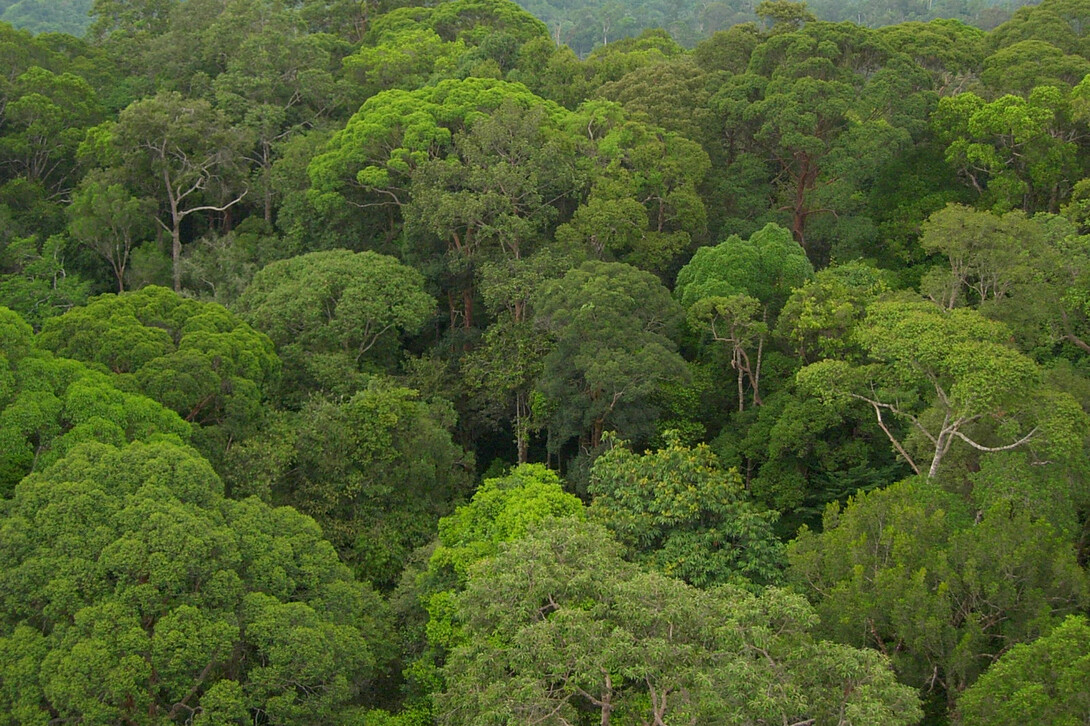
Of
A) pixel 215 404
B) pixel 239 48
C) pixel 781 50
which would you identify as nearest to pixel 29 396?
pixel 215 404

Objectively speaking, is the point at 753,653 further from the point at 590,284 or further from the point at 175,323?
the point at 175,323

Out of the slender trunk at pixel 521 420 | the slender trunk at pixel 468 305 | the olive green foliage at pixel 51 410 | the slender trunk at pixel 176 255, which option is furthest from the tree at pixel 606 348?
the slender trunk at pixel 176 255

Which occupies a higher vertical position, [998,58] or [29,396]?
[998,58]

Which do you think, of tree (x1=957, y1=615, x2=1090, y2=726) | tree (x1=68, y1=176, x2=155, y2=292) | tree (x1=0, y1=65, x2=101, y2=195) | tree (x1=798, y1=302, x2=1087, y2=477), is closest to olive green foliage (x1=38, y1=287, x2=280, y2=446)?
tree (x1=68, y1=176, x2=155, y2=292)

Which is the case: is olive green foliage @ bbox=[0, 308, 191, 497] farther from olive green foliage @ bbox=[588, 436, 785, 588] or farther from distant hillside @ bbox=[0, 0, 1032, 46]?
distant hillside @ bbox=[0, 0, 1032, 46]

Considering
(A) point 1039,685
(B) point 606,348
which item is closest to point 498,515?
(B) point 606,348

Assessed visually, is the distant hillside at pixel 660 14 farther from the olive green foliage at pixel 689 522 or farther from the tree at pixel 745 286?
the olive green foliage at pixel 689 522

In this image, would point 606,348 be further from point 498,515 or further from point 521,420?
point 498,515
